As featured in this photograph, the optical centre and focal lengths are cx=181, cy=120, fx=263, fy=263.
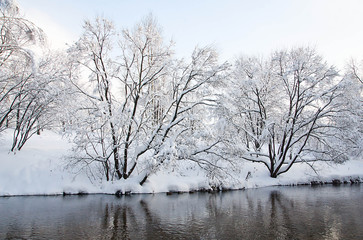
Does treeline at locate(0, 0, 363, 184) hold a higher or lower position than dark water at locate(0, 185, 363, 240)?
higher

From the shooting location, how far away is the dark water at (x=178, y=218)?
8625 mm

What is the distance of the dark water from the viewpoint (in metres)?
8.62

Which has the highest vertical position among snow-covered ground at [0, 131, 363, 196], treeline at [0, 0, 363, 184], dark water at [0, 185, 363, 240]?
treeline at [0, 0, 363, 184]

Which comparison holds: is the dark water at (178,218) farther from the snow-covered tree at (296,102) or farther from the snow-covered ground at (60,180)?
the snow-covered tree at (296,102)

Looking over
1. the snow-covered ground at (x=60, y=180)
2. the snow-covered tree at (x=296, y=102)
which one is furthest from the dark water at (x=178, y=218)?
the snow-covered tree at (x=296, y=102)

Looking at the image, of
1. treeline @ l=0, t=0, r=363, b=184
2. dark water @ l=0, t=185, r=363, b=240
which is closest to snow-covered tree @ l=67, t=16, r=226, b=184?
treeline @ l=0, t=0, r=363, b=184

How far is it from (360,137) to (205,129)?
15.5 m

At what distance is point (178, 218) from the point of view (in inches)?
433

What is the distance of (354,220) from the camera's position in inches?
412

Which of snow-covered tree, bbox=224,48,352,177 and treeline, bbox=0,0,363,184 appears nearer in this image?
treeline, bbox=0,0,363,184

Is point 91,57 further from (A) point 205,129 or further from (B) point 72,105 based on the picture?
(A) point 205,129

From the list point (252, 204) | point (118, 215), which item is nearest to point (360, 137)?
point (252, 204)

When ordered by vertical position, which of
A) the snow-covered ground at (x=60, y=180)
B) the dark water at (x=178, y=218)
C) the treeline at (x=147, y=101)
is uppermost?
the treeline at (x=147, y=101)

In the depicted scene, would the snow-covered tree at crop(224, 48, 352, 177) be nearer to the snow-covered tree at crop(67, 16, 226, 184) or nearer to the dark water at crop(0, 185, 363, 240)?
the snow-covered tree at crop(67, 16, 226, 184)
